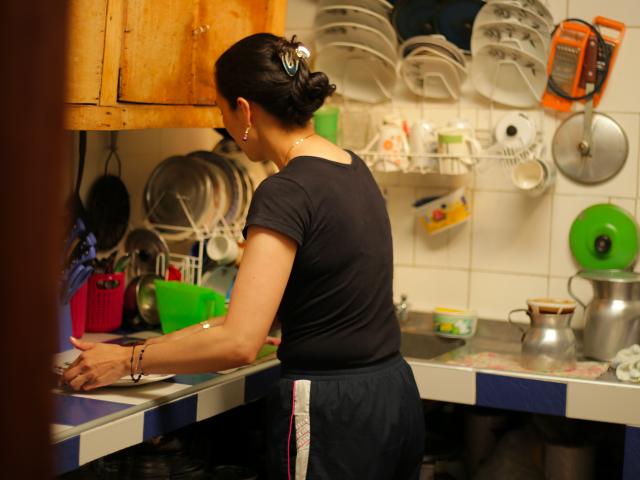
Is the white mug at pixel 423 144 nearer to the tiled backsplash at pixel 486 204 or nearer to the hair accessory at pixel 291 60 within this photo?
the tiled backsplash at pixel 486 204

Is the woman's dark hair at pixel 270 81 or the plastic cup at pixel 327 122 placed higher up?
the plastic cup at pixel 327 122

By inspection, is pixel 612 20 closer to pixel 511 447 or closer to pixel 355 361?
pixel 511 447

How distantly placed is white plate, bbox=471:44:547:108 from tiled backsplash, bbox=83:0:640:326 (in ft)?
0.17

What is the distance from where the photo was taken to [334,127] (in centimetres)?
277

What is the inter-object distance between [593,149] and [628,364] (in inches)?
28.5

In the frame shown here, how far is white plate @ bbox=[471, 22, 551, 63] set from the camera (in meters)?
2.59

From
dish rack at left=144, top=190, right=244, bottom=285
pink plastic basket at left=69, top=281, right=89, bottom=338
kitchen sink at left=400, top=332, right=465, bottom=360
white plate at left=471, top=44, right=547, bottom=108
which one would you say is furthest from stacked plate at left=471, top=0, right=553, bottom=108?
pink plastic basket at left=69, top=281, right=89, bottom=338

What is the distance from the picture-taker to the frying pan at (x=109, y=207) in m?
2.50

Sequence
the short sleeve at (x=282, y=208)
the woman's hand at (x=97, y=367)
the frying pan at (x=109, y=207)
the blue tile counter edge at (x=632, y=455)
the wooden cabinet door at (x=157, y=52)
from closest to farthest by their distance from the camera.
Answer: the short sleeve at (x=282, y=208) → the woman's hand at (x=97, y=367) → the wooden cabinet door at (x=157, y=52) → the blue tile counter edge at (x=632, y=455) → the frying pan at (x=109, y=207)

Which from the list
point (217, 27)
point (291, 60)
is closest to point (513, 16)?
point (217, 27)

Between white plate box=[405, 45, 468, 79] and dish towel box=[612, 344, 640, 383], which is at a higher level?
white plate box=[405, 45, 468, 79]

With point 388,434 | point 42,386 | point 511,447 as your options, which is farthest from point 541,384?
point 42,386

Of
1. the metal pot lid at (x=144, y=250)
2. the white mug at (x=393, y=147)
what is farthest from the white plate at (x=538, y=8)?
the metal pot lid at (x=144, y=250)

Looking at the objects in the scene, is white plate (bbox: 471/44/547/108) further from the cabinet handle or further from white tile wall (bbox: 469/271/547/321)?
the cabinet handle
